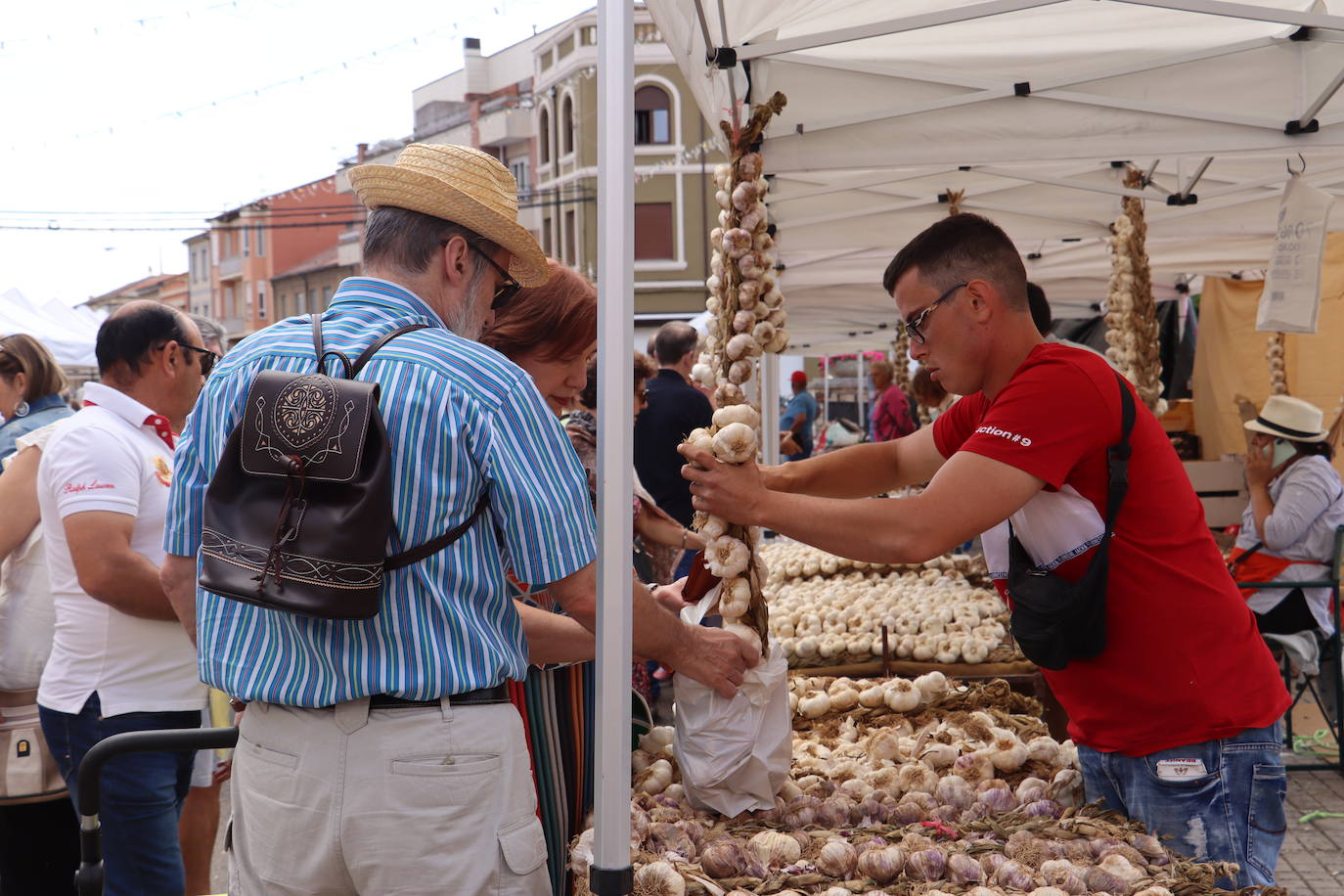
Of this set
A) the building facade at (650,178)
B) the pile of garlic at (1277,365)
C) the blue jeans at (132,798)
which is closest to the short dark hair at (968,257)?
the blue jeans at (132,798)

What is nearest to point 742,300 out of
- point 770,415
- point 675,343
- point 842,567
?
point 675,343

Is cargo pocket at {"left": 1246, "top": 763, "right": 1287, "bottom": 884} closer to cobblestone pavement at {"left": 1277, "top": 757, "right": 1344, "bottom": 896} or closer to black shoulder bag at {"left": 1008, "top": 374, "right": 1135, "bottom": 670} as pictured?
black shoulder bag at {"left": 1008, "top": 374, "right": 1135, "bottom": 670}

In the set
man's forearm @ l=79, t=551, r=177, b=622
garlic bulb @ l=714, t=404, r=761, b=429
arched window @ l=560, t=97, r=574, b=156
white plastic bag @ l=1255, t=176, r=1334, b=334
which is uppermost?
arched window @ l=560, t=97, r=574, b=156

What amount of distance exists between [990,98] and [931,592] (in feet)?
7.53

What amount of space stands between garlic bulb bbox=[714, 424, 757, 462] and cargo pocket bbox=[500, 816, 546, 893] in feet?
2.45

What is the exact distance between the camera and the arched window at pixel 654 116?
29.6 m

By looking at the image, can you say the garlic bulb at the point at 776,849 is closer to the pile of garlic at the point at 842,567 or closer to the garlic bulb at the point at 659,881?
the garlic bulb at the point at 659,881

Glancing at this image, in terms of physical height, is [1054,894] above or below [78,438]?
below

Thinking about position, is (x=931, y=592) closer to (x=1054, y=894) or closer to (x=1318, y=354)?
(x=1054, y=894)

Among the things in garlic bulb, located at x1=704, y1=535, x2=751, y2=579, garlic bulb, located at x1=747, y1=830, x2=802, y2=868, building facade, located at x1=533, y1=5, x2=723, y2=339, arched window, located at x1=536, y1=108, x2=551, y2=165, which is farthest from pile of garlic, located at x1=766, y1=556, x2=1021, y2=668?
arched window, located at x1=536, y1=108, x2=551, y2=165

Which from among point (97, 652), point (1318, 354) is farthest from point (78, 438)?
point (1318, 354)

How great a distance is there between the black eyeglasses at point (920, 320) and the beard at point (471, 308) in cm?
83

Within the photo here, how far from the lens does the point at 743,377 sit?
95.1 inches

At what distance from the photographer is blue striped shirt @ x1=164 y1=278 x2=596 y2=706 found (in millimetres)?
1420
